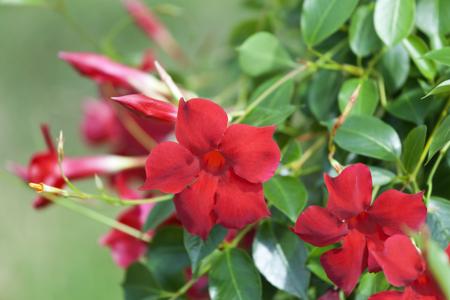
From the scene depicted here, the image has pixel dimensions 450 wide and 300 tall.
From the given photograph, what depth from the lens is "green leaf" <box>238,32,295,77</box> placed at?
525 millimetres

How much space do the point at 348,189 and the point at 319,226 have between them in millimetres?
25

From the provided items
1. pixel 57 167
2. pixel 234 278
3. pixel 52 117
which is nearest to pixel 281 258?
pixel 234 278

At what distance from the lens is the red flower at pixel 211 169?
0.39m

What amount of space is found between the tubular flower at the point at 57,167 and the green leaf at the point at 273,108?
0.53 ft

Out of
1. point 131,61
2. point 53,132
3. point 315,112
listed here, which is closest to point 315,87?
point 315,112

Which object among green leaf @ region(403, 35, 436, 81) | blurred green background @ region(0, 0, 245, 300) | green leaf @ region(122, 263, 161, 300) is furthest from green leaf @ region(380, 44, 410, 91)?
blurred green background @ region(0, 0, 245, 300)

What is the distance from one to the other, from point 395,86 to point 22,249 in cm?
102

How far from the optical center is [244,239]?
517 mm

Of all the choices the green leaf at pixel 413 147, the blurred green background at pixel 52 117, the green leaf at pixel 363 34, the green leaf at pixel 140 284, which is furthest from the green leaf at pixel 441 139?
the blurred green background at pixel 52 117

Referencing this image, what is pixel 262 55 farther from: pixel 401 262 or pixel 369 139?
pixel 401 262

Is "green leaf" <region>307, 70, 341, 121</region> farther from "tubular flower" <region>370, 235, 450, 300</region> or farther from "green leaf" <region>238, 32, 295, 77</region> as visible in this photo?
"tubular flower" <region>370, 235, 450, 300</region>

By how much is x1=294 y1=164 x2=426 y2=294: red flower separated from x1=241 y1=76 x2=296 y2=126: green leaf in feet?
0.26

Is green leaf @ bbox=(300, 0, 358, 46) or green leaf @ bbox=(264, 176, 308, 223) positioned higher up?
green leaf @ bbox=(300, 0, 358, 46)

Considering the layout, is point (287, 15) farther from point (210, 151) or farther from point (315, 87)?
point (210, 151)
